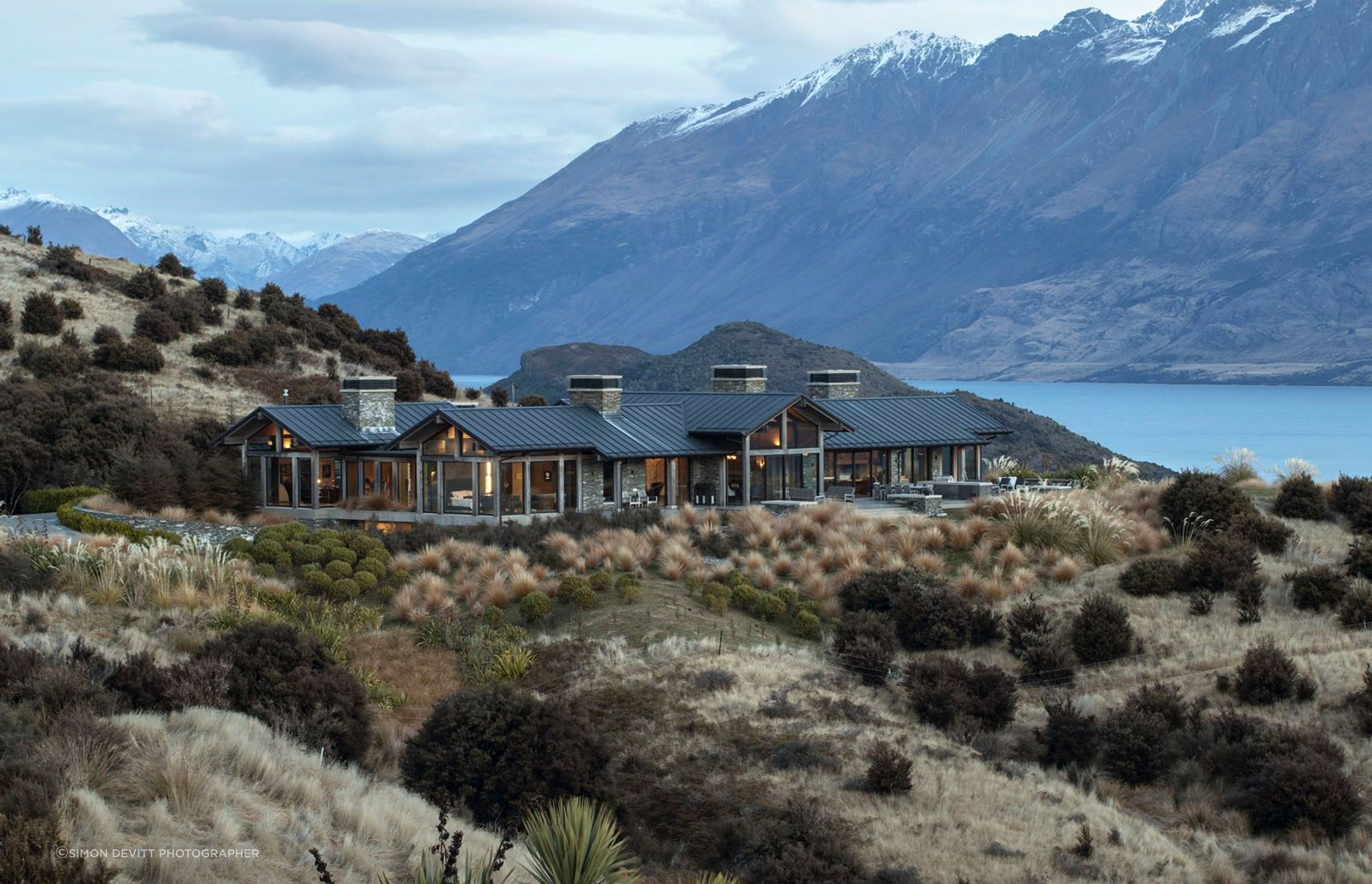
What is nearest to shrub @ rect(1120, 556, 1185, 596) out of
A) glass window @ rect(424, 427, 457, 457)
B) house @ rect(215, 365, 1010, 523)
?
house @ rect(215, 365, 1010, 523)

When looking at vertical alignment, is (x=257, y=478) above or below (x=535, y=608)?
above

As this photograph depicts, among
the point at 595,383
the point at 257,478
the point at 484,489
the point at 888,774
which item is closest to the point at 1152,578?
the point at 888,774

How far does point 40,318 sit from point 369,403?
24039 mm

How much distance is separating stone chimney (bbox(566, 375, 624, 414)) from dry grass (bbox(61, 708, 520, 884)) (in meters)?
30.7

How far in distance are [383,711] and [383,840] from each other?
10.2 metres

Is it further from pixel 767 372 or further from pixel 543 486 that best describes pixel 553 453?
pixel 767 372

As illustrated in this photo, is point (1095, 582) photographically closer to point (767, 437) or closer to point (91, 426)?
point (767, 437)

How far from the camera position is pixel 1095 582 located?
3341 centimetres

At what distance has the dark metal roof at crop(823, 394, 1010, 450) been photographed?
50.6 m

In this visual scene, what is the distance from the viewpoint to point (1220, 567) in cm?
3228

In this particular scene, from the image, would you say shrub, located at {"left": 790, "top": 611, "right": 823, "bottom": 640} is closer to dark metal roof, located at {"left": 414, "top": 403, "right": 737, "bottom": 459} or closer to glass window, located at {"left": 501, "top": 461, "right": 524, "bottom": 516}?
dark metal roof, located at {"left": 414, "top": 403, "right": 737, "bottom": 459}

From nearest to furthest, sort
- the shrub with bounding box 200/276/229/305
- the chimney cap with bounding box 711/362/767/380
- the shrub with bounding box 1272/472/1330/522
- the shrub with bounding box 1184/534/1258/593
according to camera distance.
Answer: the shrub with bounding box 1184/534/1258/593 < the shrub with bounding box 1272/472/1330/522 < the chimney cap with bounding box 711/362/767/380 < the shrub with bounding box 200/276/229/305

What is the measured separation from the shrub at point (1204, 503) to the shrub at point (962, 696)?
12.6m

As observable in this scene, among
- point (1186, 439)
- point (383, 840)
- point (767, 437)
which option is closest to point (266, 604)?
point (383, 840)
